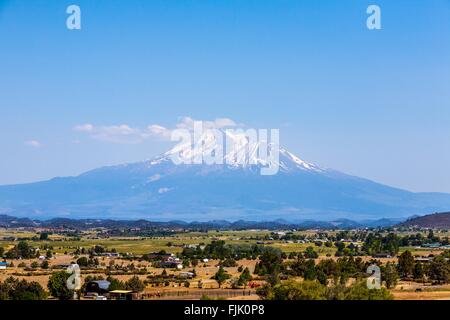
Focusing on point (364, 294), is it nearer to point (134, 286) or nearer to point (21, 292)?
point (21, 292)

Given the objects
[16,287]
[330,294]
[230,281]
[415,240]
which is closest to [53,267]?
[230,281]

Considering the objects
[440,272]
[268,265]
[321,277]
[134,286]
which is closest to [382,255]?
[268,265]

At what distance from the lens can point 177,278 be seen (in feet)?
144

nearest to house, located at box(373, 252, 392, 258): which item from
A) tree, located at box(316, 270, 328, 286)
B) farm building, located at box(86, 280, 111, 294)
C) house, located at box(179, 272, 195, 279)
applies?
house, located at box(179, 272, 195, 279)

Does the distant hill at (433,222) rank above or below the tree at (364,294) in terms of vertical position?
above

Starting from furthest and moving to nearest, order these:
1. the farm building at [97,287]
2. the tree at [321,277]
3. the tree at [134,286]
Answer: the tree at [134,286] < the tree at [321,277] < the farm building at [97,287]

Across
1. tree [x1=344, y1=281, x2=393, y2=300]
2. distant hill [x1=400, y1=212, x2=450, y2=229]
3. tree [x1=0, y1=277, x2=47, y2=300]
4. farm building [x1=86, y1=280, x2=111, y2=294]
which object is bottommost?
tree [x1=0, y1=277, x2=47, y2=300]

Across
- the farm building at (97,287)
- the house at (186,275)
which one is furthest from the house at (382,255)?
the farm building at (97,287)

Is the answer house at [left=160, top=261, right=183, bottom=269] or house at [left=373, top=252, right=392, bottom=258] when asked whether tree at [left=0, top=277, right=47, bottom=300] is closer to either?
house at [left=160, top=261, right=183, bottom=269]

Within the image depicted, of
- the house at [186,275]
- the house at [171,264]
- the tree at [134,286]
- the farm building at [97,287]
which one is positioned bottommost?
the house at [186,275]

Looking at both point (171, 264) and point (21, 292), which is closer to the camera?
point (21, 292)

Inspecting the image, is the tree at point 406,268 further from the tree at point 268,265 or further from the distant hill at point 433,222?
the distant hill at point 433,222
